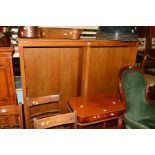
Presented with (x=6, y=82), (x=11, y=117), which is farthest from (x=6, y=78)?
(x=11, y=117)

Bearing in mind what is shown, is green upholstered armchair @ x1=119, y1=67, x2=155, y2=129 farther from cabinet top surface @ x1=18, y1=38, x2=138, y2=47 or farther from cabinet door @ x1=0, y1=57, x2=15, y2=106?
cabinet door @ x1=0, y1=57, x2=15, y2=106

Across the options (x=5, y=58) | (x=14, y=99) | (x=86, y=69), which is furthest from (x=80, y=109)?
(x=5, y=58)

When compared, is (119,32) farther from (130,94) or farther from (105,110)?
(105,110)

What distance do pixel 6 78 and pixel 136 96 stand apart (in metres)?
1.43

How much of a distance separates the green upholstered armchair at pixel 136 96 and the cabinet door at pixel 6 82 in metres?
1.22

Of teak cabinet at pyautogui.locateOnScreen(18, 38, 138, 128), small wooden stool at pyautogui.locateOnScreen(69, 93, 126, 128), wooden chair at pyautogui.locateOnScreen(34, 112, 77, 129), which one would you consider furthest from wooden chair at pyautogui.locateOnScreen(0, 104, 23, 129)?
small wooden stool at pyautogui.locateOnScreen(69, 93, 126, 128)

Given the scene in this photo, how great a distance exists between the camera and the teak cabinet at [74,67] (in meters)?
2.14

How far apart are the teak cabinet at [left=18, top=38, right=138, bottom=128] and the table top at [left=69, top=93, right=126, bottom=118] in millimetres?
205

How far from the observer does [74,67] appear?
2.38 meters

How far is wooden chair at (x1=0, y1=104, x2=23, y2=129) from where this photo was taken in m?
1.54

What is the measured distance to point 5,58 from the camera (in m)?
1.71

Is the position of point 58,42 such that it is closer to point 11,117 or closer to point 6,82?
point 6,82
